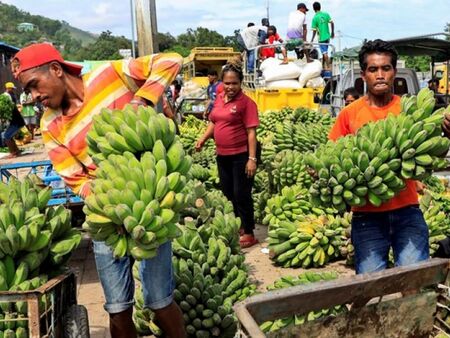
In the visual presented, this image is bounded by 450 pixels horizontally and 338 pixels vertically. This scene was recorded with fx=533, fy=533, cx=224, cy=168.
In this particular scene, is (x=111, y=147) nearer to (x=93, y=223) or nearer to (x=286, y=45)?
(x=93, y=223)

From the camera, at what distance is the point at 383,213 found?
288cm

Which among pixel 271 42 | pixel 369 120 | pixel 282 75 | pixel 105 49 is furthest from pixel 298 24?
pixel 105 49

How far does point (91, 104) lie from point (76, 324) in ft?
3.72

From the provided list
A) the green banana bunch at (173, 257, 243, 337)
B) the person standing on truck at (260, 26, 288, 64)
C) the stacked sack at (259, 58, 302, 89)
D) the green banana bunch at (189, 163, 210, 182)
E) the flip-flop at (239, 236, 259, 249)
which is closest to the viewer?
the green banana bunch at (173, 257, 243, 337)

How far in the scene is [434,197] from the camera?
18.4 feet

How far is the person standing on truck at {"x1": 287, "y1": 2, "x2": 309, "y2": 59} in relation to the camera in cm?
1357

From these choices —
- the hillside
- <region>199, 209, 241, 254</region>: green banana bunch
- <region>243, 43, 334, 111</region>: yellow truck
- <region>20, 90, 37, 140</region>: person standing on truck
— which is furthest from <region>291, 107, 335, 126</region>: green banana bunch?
the hillside

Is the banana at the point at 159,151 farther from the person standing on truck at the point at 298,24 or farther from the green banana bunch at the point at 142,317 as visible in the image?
the person standing on truck at the point at 298,24

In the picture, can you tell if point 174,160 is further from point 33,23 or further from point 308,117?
point 33,23

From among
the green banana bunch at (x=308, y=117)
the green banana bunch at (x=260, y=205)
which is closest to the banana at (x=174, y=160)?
the green banana bunch at (x=260, y=205)

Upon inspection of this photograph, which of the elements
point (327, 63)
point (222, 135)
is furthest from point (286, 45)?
point (222, 135)

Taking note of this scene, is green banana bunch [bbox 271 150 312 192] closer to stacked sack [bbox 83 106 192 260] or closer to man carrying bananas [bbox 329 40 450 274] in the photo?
man carrying bananas [bbox 329 40 450 274]

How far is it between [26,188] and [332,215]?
11.8 ft

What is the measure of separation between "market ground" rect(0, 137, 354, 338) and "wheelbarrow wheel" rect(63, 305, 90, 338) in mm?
1390
